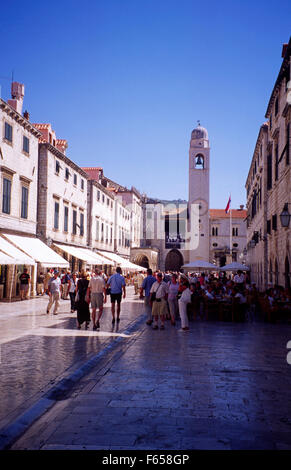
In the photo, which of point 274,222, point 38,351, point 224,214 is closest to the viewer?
point 38,351

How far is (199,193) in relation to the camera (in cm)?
5809

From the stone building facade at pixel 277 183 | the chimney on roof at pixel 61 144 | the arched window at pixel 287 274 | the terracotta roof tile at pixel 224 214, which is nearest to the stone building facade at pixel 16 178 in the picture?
the chimney on roof at pixel 61 144

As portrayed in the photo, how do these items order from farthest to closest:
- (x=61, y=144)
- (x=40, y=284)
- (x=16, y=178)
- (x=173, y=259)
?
(x=173, y=259) < (x=61, y=144) < (x=40, y=284) < (x=16, y=178)

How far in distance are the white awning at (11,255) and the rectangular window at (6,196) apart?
199cm

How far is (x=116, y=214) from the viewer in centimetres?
4606

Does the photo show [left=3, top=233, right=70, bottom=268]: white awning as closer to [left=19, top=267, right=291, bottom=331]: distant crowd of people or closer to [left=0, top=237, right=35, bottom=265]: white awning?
[left=0, top=237, right=35, bottom=265]: white awning

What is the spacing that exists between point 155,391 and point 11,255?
41.8 ft

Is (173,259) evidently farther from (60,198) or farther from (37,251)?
(37,251)

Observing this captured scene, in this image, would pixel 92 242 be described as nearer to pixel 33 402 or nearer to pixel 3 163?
pixel 3 163

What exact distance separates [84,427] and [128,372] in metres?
2.60

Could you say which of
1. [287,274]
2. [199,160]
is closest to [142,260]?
[199,160]

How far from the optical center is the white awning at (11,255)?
1631 cm

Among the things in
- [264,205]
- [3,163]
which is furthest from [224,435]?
[264,205]

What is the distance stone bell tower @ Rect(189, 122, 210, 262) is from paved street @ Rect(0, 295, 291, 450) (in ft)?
155
